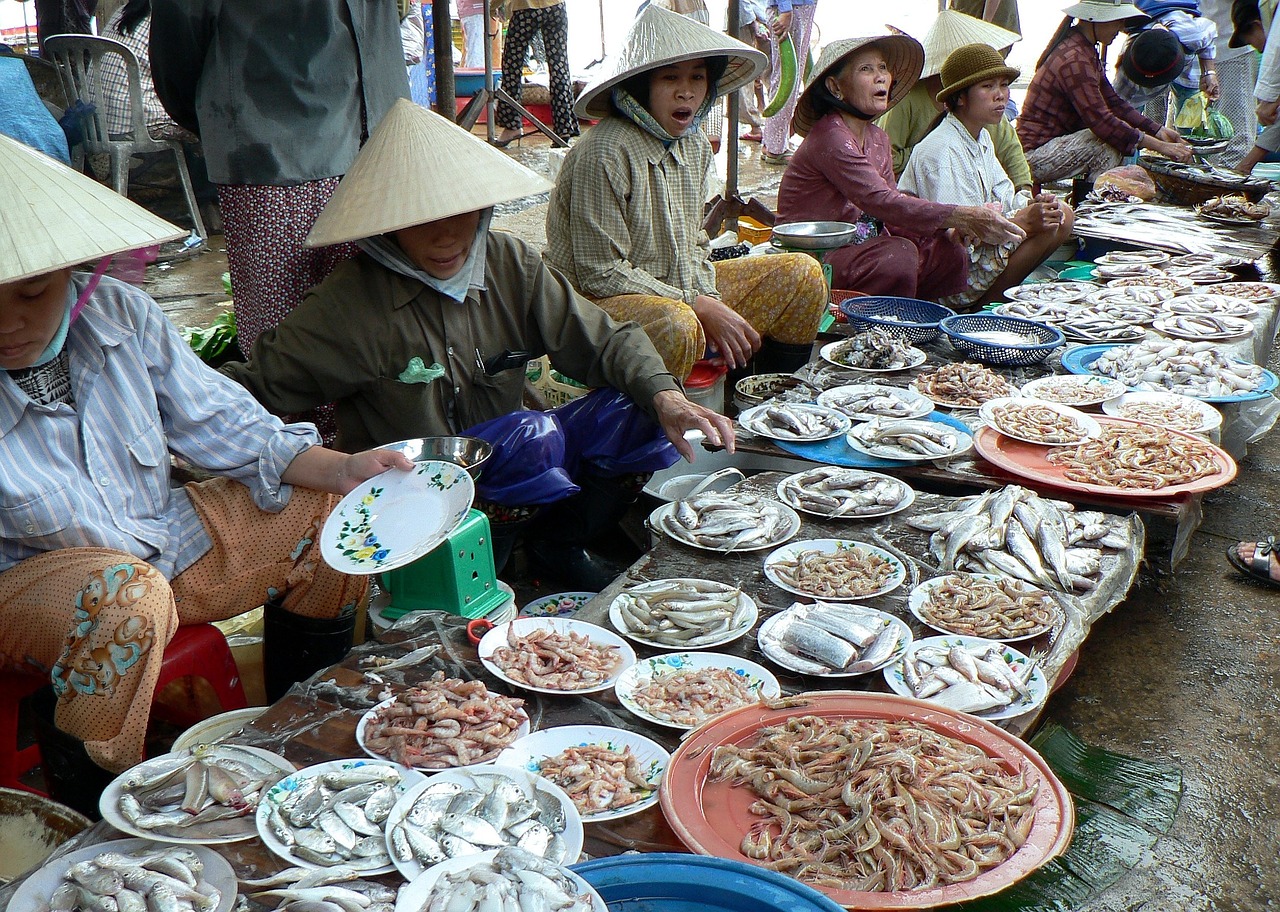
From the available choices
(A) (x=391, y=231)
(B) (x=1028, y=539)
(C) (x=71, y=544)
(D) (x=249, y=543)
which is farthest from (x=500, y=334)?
(B) (x=1028, y=539)

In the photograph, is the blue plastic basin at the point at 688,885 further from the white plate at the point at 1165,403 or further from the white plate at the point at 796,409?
the white plate at the point at 1165,403

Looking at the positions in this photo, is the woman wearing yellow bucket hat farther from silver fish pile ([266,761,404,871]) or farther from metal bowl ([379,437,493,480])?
silver fish pile ([266,761,404,871])

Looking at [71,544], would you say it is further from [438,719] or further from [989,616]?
[989,616]

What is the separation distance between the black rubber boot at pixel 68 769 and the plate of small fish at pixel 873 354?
10.7 feet

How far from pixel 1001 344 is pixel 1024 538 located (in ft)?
6.09

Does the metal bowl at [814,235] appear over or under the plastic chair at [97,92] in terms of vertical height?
under

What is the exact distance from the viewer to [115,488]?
2.36 m

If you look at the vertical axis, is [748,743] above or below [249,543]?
below

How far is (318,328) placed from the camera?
10.1ft

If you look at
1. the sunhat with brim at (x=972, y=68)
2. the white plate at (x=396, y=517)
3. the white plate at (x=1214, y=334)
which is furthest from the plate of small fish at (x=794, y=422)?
the sunhat with brim at (x=972, y=68)

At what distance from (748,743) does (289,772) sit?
87cm

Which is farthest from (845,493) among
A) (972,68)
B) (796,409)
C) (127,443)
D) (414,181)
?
(972,68)

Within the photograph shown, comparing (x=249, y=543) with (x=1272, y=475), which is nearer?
(x=249, y=543)

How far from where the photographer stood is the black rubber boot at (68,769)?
212 centimetres
